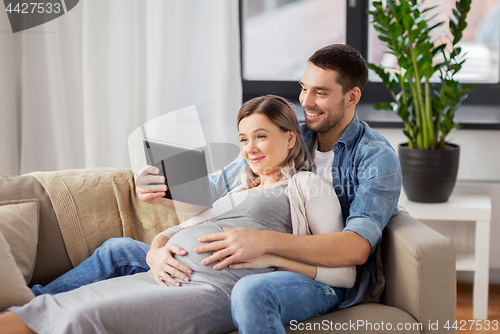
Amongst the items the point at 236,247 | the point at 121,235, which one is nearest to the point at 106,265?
the point at 121,235

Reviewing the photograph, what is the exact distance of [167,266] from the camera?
1336 mm

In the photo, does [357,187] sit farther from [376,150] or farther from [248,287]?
[248,287]

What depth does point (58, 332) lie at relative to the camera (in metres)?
1.13

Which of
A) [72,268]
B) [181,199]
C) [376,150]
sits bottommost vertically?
[72,268]

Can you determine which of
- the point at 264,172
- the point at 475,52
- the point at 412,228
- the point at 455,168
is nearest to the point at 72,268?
the point at 264,172

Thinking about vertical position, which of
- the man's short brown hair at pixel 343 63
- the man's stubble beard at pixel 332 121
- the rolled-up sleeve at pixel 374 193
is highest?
the man's short brown hair at pixel 343 63

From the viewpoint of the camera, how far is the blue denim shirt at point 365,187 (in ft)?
4.49

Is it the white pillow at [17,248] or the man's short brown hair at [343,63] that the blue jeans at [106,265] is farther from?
the man's short brown hair at [343,63]

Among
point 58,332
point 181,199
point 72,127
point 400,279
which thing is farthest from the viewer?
point 72,127

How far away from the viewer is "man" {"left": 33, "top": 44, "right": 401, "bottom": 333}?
3.97 ft

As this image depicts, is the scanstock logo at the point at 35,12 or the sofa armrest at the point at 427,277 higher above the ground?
the scanstock logo at the point at 35,12

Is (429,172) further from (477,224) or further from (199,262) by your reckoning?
(199,262)

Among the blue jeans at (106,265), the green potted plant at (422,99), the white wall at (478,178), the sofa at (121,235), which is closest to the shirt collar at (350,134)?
the sofa at (121,235)

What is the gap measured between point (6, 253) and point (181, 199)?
0.52 m
